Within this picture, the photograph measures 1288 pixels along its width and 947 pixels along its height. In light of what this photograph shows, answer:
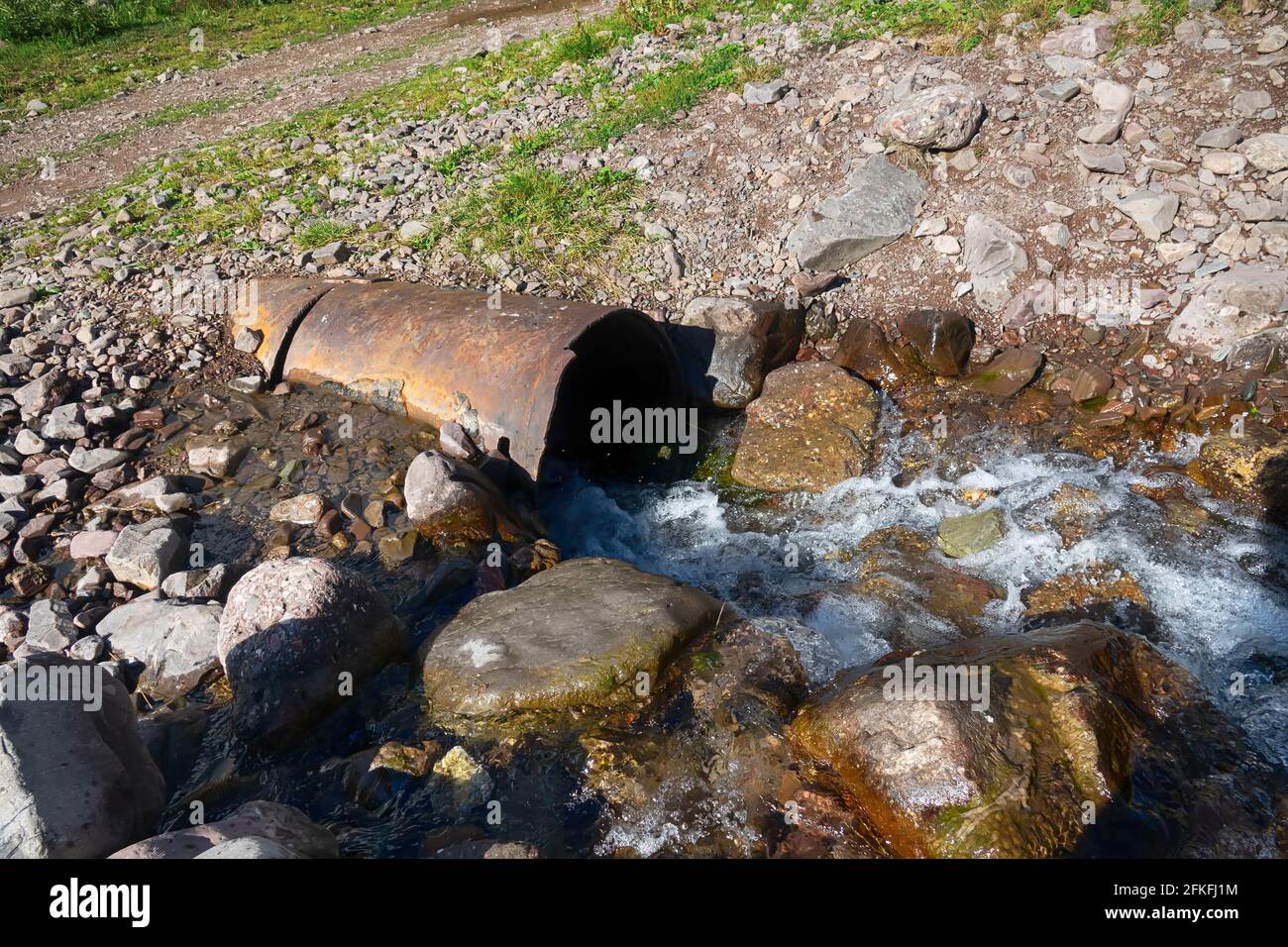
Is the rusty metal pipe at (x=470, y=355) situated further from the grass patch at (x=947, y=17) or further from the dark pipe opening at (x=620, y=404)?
the grass patch at (x=947, y=17)

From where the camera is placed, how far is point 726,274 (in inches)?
276

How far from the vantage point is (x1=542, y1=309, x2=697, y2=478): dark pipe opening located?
6082 millimetres

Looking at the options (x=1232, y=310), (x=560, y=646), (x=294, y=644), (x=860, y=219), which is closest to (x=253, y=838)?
(x=294, y=644)

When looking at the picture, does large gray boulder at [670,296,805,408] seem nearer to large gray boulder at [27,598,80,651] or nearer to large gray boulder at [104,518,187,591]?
large gray boulder at [104,518,187,591]

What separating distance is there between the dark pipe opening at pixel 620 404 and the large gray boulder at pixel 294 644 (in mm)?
2239

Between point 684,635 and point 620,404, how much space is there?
257 cm

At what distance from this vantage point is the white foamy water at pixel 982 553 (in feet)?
14.0

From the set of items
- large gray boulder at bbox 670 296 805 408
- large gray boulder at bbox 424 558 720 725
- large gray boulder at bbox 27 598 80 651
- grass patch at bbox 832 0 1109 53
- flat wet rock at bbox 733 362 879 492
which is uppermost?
grass patch at bbox 832 0 1109 53

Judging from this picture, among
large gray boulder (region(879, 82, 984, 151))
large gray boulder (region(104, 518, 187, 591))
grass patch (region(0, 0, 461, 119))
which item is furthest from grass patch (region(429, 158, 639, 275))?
grass patch (region(0, 0, 461, 119))

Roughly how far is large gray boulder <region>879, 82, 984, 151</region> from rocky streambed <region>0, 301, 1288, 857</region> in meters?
1.83

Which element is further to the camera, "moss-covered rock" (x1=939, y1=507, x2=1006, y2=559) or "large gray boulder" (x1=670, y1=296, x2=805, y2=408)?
"large gray boulder" (x1=670, y1=296, x2=805, y2=408)

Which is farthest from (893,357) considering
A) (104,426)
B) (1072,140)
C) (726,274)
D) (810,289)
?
(104,426)

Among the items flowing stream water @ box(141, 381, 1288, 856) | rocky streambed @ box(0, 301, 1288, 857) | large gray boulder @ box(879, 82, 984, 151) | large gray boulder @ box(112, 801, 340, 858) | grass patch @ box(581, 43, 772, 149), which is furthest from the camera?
grass patch @ box(581, 43, 772, 149)

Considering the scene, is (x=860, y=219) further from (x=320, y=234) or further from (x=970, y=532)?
(x=320, y=234)
